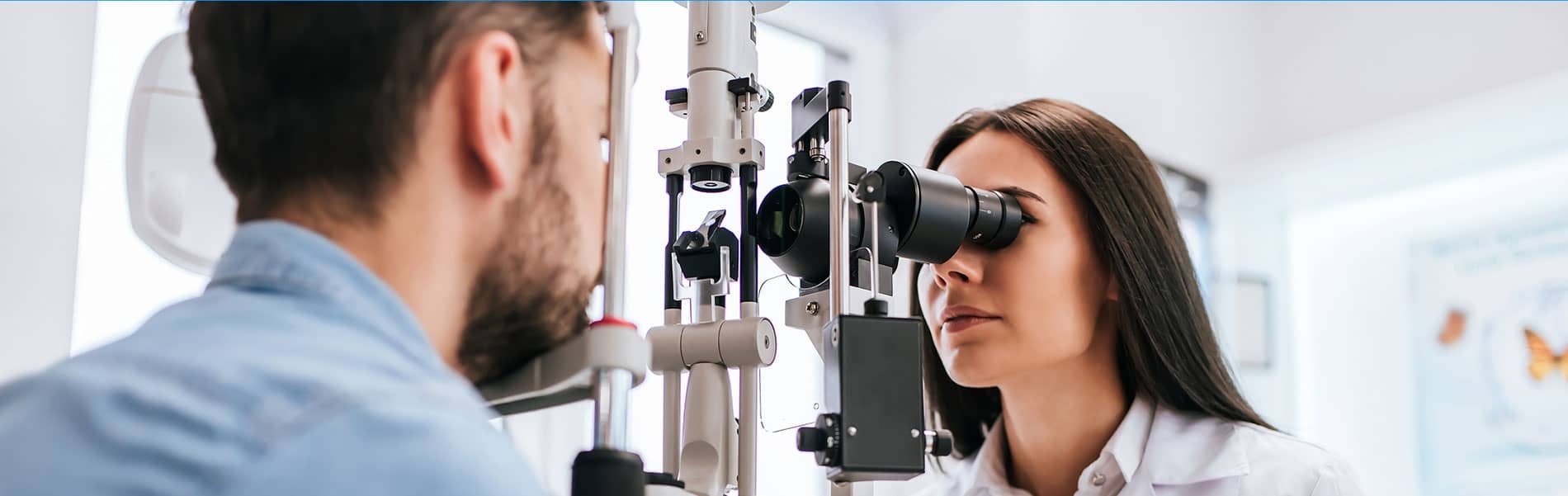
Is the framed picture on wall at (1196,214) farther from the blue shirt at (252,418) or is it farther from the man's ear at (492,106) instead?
the blue shirt at (252,418)

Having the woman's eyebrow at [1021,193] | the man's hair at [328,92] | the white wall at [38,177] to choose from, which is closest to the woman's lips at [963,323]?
the woman's eyebrow at [1021,193]

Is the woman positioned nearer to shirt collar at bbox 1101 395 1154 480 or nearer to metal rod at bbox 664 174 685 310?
shirt collar at bbox 1101 395 1154 480

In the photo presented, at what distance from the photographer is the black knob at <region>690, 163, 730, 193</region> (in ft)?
3.63

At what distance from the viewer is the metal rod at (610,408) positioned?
75 cm

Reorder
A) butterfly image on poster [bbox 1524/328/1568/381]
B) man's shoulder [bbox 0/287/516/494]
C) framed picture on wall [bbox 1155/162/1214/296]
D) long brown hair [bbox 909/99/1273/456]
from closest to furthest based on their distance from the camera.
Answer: man's shoulder [bbox 0/287/516/494]
long brown hair [bbox 909/99/1273/456]
butterfly image on poster [bbox 1524/328/1568/381]
framed picture on wall [bbox 1155/162/1214/296]

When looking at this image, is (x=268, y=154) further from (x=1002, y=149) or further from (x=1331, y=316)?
(x=1331, y=316)

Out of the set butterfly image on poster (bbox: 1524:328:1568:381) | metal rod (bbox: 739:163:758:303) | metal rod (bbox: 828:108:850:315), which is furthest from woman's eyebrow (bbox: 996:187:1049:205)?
butterfly image on poster (bbox: 1524:328:1568:381)

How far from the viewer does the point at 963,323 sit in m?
1.41

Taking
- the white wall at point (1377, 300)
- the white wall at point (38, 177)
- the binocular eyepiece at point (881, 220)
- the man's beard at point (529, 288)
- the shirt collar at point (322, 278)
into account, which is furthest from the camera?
the white wall at point (1377, 300)

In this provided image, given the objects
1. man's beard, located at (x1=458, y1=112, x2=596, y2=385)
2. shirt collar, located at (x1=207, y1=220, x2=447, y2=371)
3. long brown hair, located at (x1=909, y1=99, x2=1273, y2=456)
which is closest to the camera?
shirt collar, located at (x1=207, y1=220, x2=447, y2=371)

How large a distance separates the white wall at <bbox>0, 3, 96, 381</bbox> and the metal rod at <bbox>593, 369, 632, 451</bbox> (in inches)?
34.9

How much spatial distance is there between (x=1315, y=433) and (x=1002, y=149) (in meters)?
1.55

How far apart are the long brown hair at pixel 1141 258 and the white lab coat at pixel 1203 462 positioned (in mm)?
36

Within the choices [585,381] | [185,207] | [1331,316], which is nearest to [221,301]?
[585,381]
